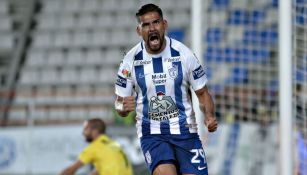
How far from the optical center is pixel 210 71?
13.4 meters

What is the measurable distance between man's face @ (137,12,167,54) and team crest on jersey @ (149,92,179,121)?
1.19ft

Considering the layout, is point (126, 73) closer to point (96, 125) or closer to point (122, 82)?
point (122, 82)

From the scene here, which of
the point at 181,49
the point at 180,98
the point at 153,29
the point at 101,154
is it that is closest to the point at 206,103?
the point at 180,98

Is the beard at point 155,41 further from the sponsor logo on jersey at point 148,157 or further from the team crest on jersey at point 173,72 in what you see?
the sponsor logo on jersey at point 148,157

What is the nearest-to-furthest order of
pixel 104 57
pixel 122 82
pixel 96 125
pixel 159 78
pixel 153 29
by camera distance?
pixel 153 29
pixel 159 78
pixel 122 82
pixel 96 125
pixel 104 57

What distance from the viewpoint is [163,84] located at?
619cm

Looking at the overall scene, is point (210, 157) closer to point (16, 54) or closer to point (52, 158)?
point (52, 158)

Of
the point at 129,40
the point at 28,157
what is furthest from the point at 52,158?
the point at 129,40

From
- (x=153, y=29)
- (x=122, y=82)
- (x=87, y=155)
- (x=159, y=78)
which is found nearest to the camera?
(x=153, y=29)

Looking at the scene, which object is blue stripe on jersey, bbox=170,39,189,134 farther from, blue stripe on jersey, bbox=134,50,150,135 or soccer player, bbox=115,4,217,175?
blue stripe on jersey, bbox=134,50,150,135

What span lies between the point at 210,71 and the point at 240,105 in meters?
0.75

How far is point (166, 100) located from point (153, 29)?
0.53 meters

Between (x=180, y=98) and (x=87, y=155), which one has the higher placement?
(x=180, y=98)

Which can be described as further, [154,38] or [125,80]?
[125,80]
